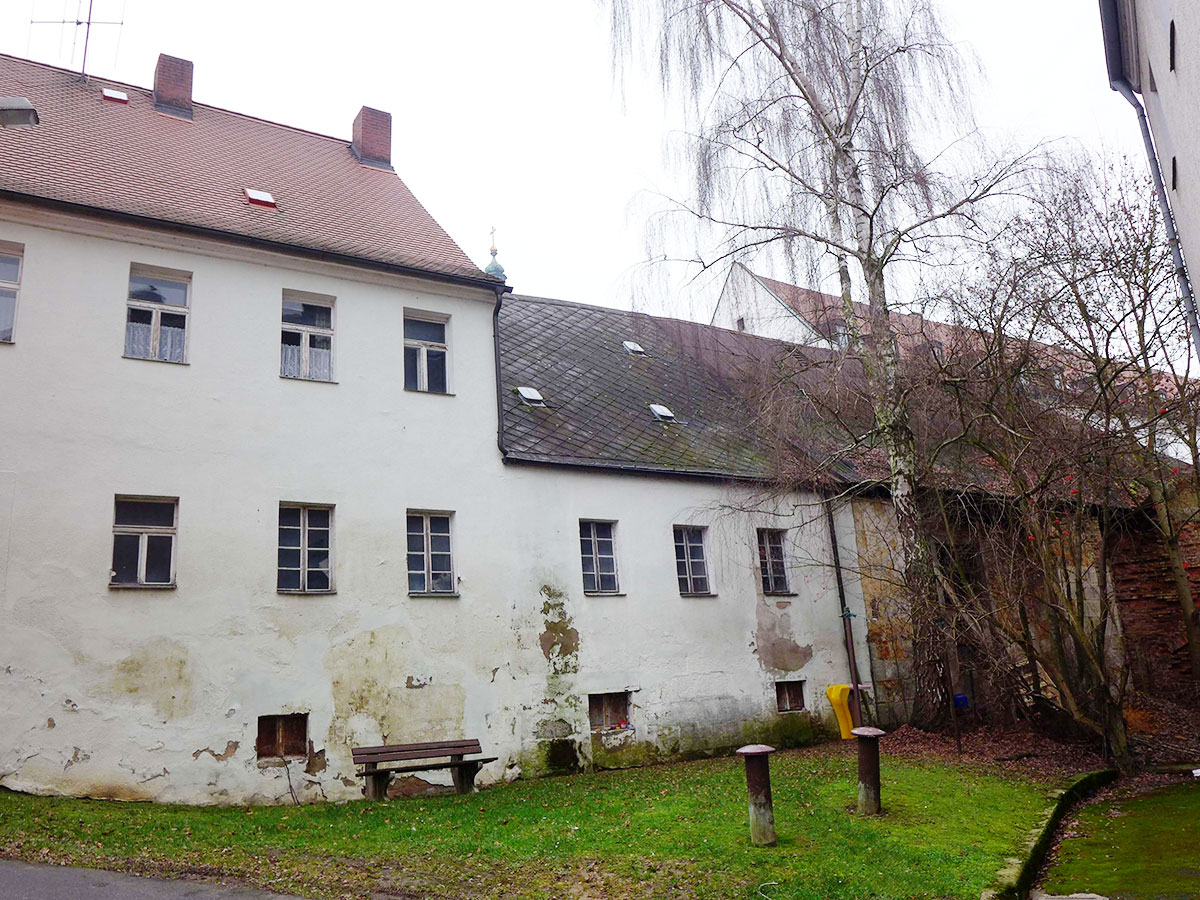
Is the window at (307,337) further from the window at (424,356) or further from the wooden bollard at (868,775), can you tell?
the wooden bollard at (868,775)

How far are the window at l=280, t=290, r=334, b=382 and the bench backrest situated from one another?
503 centimetres

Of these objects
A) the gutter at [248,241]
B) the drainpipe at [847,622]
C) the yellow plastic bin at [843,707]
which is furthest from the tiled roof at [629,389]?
the yellow plastic bin at [843,707]

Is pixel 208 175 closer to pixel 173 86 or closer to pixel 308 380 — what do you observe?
pixel 173 86

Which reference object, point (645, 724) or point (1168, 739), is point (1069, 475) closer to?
point (1168, 739)

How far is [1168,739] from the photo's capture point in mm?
16047

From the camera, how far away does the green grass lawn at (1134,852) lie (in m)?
7.49

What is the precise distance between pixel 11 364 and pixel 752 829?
9788 millimetres

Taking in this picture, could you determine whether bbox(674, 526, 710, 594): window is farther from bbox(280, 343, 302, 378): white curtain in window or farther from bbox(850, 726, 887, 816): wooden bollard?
bbox(280, 343, 302, 378): white curtain in window

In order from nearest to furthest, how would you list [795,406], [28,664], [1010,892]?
[1010,892]
[28,664]
[795,406]

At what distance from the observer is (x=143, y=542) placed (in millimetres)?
11500

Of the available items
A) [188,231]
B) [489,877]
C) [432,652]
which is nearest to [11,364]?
[188,231]

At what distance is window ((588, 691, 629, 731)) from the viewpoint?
14.3 metres

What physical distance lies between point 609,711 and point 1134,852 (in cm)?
756

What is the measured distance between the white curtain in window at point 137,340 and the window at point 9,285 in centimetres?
124
